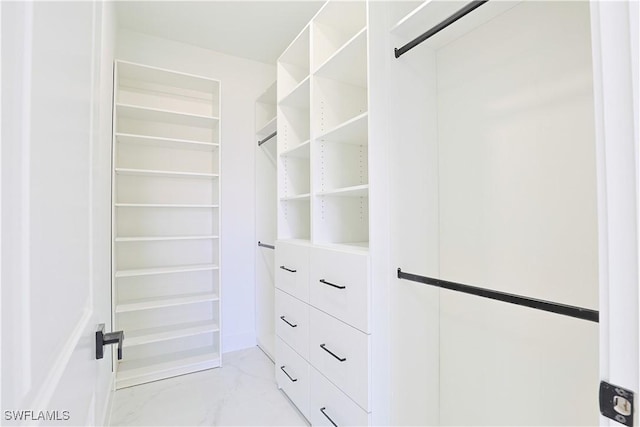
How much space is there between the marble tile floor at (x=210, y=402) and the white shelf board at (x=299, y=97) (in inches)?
81.6

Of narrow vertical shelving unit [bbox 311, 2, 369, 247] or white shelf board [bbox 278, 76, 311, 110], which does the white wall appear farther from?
narrow vertical shelving unit [bbox 311, 2, 369, 247]

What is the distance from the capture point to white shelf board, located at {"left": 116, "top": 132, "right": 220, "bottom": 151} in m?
2.27

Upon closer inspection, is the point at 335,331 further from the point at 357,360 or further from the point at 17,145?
the point at 17,145

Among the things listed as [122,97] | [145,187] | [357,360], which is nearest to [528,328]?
[357,360]

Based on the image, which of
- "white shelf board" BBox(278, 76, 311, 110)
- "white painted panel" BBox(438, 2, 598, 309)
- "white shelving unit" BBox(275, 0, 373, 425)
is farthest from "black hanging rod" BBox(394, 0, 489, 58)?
"white shelf board" BBox(278, 76, 311, 110)

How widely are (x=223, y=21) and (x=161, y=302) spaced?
2.32m

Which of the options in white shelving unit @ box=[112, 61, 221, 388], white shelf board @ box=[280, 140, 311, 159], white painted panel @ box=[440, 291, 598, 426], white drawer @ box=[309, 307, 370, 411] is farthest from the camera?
white shelving unit @ box=[112, 61, 221, 388]

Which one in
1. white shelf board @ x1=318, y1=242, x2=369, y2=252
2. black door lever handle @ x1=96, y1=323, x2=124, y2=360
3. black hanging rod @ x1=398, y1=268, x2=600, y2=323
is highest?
white shelf board @ x1=318, y1=242, x2=369, y2=252

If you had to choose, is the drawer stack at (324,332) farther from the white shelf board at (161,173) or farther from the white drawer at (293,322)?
the white shelf board at (161,173)

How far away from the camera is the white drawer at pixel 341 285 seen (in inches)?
53.2

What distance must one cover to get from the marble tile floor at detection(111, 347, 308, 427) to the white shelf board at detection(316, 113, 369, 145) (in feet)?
5.64

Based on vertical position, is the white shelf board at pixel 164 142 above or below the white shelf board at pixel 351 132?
above

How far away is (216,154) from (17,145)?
7.96 feet

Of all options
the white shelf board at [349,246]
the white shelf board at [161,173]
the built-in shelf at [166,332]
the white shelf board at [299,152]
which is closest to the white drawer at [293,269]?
the white shelf board at [349,246]
